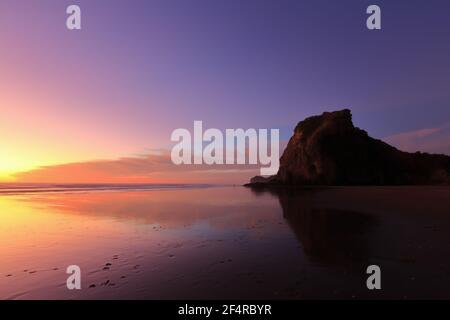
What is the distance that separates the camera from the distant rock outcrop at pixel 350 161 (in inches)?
3295

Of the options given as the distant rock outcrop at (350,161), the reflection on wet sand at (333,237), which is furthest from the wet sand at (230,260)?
the distant rock outcrop at (350,161)

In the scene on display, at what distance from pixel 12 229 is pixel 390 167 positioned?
9645 centimetres

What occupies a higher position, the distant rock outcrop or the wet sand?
the distant rock outcrop

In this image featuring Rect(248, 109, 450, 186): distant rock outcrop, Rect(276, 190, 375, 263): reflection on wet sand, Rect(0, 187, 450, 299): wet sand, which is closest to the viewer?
Rect(0, 187, 450, 299): wet sand

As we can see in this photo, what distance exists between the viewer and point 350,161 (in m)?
85.2

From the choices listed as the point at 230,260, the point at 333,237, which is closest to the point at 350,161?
the point at 333,237

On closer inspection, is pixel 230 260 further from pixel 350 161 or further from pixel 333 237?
pixel 350 161

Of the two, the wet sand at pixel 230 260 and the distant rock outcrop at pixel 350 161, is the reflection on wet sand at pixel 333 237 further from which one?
the distant rock outcrop at pixel 350 161

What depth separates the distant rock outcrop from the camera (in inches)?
3295

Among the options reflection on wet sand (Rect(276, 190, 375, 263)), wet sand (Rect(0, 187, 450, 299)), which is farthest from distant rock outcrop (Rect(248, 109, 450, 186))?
wet sand (Rect(0, 187, 450, 299))

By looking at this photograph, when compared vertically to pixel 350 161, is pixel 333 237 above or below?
below

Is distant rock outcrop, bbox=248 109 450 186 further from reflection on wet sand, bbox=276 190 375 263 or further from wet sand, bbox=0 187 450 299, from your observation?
wet sand, bbox=0 187 450 299

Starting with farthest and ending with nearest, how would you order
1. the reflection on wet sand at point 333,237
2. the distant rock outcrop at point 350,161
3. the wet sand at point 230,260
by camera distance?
the distant rock outcrop at point 350,161, the reflection on wet sand at point 333,237, the wet sand at point 230,260
